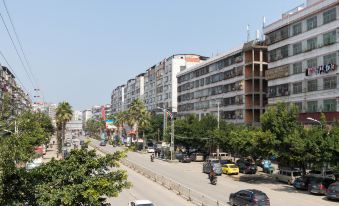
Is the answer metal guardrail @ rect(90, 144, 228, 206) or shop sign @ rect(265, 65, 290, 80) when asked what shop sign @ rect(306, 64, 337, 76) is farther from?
metal guardrail @ rect(90, 144, 228, 206)

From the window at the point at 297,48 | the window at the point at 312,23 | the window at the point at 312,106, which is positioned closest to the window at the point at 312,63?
the window at the point at 297,48

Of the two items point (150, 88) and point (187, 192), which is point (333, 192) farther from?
point (150, 88)

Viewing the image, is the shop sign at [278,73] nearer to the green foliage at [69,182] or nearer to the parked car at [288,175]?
the parked car at [288,175]

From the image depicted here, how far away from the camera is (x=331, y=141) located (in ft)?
127

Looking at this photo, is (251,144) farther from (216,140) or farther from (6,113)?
(6,113)

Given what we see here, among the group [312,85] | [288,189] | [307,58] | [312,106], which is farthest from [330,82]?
[288,189]

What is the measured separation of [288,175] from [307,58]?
22686 mm

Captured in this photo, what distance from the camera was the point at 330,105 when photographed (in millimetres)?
57938

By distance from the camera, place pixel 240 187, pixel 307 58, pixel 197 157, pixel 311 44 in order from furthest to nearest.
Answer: pixel 197 157 → pixel 307 58 → pixel 311 44 → pixel 240 187

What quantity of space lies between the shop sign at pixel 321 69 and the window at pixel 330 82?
106cm

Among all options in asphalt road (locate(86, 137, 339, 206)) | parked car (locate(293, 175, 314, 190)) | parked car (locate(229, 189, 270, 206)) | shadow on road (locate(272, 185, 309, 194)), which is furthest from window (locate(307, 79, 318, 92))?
parked car (locate(229, 189, 270, 206))

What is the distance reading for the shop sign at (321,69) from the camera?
57312 mm

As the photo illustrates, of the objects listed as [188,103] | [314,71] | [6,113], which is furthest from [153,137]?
[6,113]

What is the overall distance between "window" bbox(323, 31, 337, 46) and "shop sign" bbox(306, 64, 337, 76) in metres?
3.07
